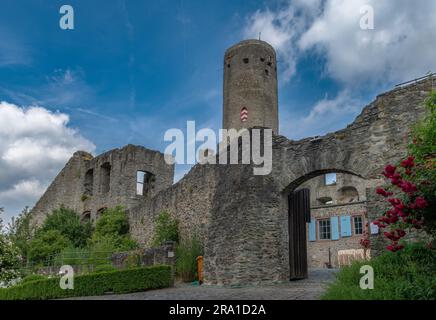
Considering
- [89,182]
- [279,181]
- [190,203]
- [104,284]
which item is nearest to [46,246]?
[89,182]

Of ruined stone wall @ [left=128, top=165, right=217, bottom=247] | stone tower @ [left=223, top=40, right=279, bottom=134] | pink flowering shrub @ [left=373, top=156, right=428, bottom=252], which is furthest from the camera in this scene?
stone tower @ [left=223, top=40, right=279, bottom=134]

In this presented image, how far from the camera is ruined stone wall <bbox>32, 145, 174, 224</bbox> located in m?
24.4

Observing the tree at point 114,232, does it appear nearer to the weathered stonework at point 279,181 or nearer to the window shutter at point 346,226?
the weathered stonework at point 279,181

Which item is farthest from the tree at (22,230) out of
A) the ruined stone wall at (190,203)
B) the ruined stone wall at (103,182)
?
the ruined stone wall at (190,203)

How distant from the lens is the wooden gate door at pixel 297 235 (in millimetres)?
11258

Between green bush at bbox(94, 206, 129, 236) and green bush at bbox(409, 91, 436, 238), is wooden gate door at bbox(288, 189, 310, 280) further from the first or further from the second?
green bush at bbox(94, 206, 129, 236)

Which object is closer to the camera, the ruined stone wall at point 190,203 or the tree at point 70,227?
the ruined stone wall at point 190,203

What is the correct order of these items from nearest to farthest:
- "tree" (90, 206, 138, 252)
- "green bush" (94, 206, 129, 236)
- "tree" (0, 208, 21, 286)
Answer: "tree" (0, 208, 21, 286) < "tree" (90, 206, 138, 252) < "green bush" (94, 206, 129, 236)

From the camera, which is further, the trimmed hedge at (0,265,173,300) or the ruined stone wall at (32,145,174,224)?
the ruined stone wall at (32,145,174,224)

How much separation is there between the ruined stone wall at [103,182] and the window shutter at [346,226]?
10359 mm

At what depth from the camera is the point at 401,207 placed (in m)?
5.57

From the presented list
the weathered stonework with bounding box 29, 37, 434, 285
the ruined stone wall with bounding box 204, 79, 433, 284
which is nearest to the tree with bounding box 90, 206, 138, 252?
the weathered stonework with bounding box 29, 37, 434, 285

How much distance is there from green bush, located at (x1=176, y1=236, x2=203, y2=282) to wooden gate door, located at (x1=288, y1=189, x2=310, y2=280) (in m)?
2.99
